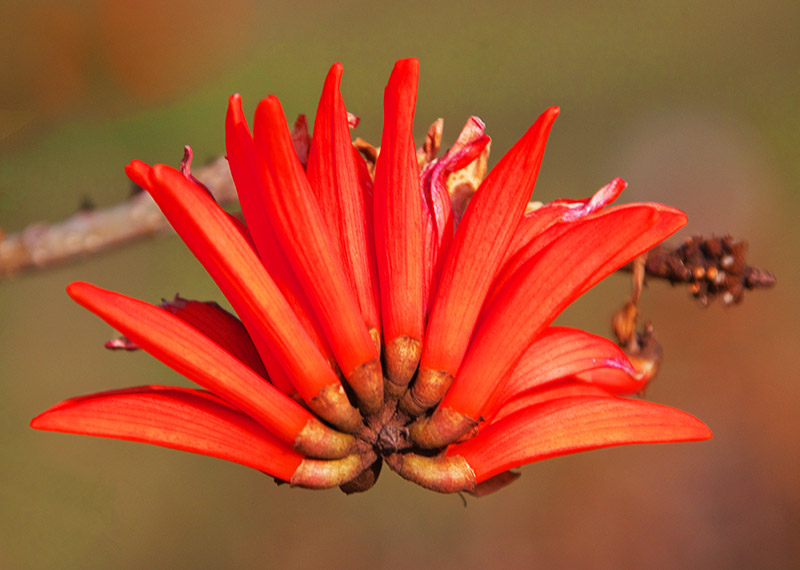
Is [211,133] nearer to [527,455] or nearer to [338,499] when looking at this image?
[338,499]

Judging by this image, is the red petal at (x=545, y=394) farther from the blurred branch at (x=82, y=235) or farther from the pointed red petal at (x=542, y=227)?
the blurred branch at (x=82, y=235)

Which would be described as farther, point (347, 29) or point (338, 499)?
point (347, 29)

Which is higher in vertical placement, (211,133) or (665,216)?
(665,216)

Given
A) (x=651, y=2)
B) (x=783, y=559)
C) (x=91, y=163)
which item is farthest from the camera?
(x=651, y=2)

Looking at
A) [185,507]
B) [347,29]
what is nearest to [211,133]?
[347,29]

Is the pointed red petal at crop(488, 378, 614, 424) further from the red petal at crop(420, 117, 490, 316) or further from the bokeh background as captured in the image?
the bokeh background

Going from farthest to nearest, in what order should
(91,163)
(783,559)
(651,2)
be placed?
(651,2) → (91,163) → (783,559)

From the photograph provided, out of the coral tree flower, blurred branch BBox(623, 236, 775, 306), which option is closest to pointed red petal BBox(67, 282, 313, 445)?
the coral tree flower

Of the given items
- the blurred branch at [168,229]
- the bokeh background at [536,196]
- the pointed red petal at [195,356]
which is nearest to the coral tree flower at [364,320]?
the pointed red petal at [195,356]
